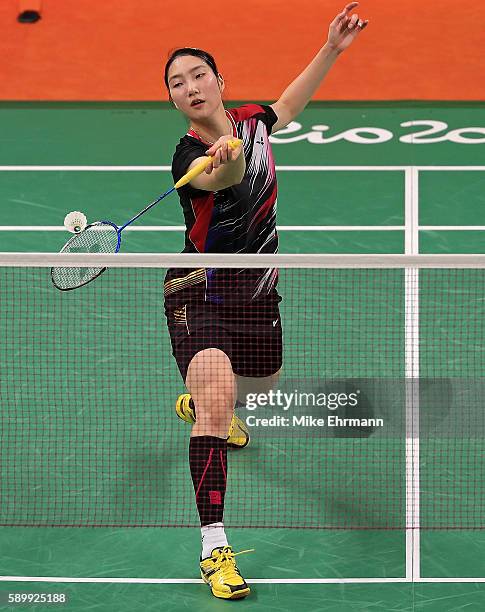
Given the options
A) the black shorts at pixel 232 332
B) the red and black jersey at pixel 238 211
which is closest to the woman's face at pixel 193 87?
the red and black jersey at pixel 238 211

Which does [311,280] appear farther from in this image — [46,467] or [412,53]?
[412,53]

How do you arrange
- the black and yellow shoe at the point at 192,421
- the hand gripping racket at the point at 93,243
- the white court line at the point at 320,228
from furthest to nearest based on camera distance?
the white court line at the point at 320,228 → the black and yellow shoe at the point at 192,421 → the hand gripping racket at the point at 93,243

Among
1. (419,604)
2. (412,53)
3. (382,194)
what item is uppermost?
(412,53)

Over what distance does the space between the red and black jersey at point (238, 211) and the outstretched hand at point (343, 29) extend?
19.3 inches

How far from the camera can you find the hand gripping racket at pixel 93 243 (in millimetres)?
5945

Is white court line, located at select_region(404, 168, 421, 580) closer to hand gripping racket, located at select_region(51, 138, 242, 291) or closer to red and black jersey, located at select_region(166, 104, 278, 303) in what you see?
red and black jersey, located at select_region(166, 104, 278, 303)

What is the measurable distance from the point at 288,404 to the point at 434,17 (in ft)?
16.9

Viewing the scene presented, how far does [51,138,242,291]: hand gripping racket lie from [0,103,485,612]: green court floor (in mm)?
921

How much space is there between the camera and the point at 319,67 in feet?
22.5

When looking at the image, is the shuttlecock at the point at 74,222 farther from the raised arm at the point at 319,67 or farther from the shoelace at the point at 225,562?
the shoelace at the point at 225,562

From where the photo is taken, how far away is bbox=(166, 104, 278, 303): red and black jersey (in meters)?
6.31

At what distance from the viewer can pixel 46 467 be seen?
23.3 feet

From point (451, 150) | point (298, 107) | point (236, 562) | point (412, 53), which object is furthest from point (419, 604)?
point (412, 53)

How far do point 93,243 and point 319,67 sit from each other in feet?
4.89
